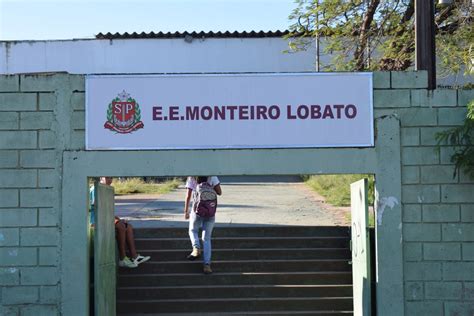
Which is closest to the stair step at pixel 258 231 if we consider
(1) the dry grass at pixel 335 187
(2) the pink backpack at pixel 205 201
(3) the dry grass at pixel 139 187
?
(2) the pink backpack at pixel 205 201

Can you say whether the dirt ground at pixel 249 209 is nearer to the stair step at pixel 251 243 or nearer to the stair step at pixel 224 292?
the stair step at pixel 251 243

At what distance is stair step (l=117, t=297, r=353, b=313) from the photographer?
9742 mm

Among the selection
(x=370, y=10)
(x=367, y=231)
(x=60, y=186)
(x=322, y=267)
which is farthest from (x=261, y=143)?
(x=370, y=10)

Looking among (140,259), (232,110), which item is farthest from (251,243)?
(232,110)

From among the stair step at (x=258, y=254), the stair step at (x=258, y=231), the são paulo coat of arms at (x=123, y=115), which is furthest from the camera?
the stair step at (x=258, y=231)

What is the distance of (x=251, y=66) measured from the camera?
22.0 meters

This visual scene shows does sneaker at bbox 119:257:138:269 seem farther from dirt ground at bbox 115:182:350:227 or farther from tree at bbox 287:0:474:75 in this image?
tree at bbox 287:0:474:75

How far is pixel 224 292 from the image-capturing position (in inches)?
394

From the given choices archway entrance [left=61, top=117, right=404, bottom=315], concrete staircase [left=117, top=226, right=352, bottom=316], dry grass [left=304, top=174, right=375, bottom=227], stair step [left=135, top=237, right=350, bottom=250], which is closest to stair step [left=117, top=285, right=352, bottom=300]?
concrete staircase [left=117, top=226, right=352, bottom=316]

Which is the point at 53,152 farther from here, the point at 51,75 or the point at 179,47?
the point at 179,47

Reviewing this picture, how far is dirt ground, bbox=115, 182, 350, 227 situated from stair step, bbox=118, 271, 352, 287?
2.01 m

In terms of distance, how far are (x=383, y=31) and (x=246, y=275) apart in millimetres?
6126

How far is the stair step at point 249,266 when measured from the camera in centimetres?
1052

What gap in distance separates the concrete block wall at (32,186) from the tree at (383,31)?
292 inches
